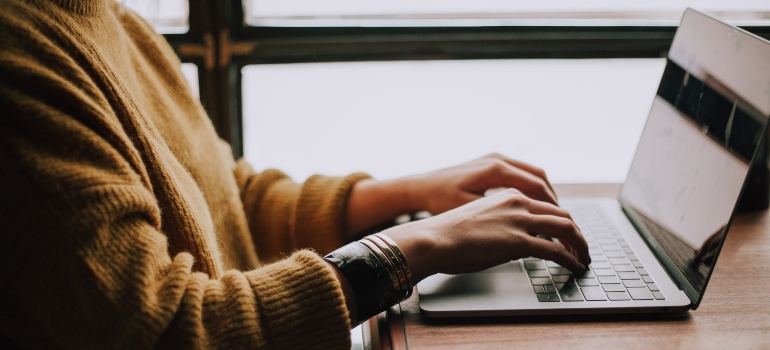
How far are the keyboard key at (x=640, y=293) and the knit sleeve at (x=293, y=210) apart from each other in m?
0.40

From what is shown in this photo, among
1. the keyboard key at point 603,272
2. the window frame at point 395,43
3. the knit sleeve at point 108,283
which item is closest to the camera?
the knit sleeve at point 108,283

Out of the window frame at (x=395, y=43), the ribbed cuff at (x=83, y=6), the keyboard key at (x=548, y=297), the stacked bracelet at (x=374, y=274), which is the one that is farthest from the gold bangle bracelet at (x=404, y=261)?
the window frame at (x=395, y=43)

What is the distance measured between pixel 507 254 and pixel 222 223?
15.2 inches

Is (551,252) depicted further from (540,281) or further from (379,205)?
(379,205)

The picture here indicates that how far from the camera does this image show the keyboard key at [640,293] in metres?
0.72

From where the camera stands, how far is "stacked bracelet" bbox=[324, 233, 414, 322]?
26.8 inches

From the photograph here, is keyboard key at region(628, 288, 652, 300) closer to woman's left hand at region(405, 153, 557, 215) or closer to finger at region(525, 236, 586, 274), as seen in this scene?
finger at region(525, 236, 586, 274)

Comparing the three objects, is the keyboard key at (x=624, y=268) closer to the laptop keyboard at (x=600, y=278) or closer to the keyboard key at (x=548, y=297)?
the laptop keyboard at (x=600, y=278)

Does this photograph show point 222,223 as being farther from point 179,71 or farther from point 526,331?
point 526,331

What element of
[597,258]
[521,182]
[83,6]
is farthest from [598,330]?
[83,6]

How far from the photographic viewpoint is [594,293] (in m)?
0.72

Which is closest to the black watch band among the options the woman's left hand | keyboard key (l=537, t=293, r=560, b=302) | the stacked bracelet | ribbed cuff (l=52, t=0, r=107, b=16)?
the stacked bracelet

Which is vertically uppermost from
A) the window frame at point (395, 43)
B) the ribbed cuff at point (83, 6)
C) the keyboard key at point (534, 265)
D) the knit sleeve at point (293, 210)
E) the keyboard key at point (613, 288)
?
the ribbed cuff at point (83, 6)

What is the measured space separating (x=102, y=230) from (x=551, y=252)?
47 centimetres
